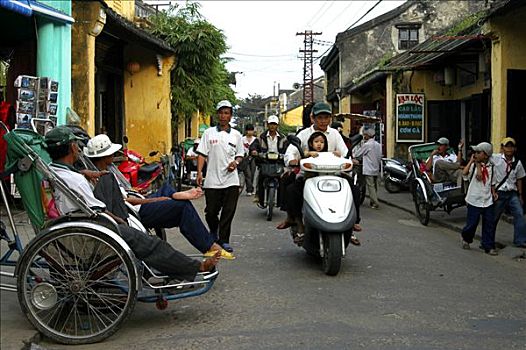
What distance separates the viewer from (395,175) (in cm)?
1755

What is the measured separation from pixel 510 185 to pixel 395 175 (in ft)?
26.9

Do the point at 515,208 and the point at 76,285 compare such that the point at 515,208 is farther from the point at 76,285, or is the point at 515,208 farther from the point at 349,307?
the point at 76,285

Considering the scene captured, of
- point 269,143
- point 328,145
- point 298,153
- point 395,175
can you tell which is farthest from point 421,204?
point 395,175

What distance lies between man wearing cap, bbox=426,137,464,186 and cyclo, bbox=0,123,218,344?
791 centimetres

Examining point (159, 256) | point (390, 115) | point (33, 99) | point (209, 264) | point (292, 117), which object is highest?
point (292, 117)

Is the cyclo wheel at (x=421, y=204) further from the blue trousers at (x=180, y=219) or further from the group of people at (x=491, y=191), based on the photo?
the blue trousers at (x=180, y=219)

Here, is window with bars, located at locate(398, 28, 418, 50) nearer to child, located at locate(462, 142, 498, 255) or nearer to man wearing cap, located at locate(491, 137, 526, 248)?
man wearing cap, located at locate(491, 137, 526, 248)

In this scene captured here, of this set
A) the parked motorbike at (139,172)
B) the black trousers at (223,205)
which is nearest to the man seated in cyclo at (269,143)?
the parked motorbike at (139,172)

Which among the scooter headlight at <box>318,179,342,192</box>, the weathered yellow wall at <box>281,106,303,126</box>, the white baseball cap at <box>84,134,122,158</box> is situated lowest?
the scooter headlight at <box>318,179,342,192</box>

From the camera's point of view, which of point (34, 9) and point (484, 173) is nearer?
point (484, 173)

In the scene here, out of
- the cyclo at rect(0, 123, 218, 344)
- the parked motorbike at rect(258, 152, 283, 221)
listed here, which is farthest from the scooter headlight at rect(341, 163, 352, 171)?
the parked motorbike at rect(258, 152, 283, 221)

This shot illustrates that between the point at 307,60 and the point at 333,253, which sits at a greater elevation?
the point at 307,60

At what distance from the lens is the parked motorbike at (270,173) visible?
12.4 meters

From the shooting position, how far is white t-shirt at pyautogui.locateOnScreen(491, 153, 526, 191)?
364 inches
